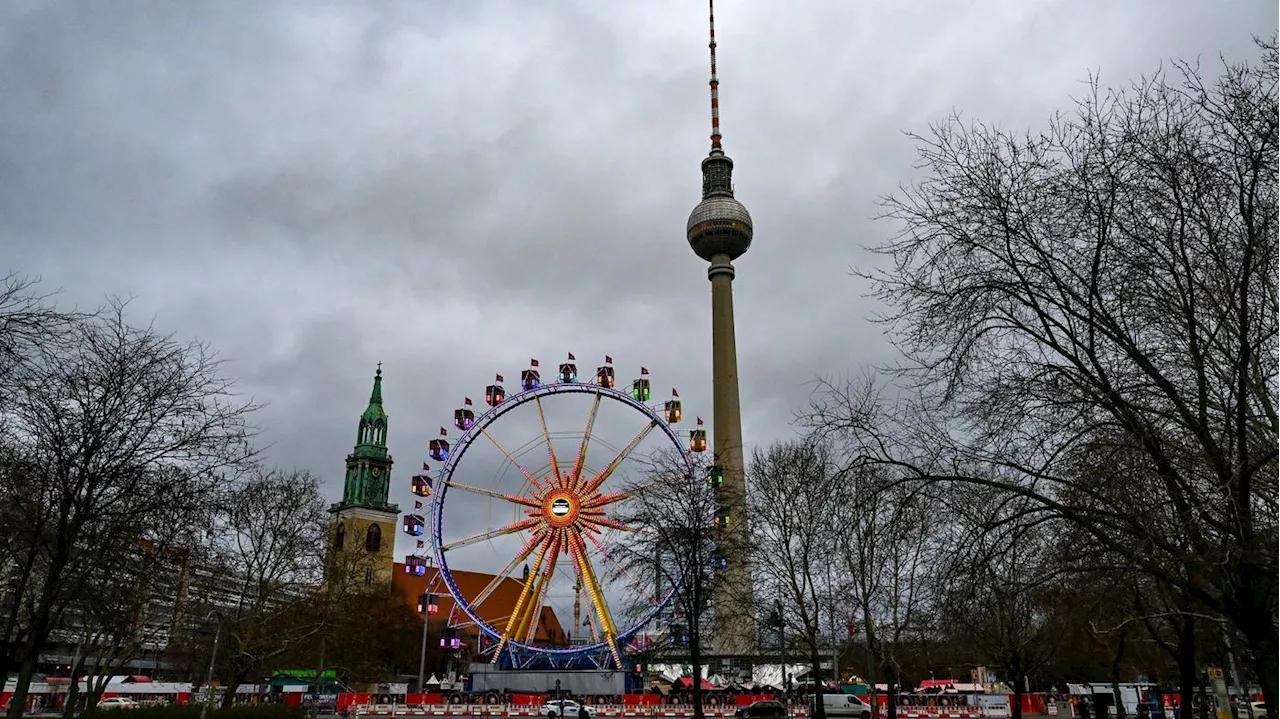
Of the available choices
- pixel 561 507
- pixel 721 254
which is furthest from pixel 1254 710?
pixel 721 254

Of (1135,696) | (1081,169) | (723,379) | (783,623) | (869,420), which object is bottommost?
(1135,696)

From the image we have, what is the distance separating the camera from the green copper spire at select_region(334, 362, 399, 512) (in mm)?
90375

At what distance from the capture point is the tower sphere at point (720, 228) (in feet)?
268

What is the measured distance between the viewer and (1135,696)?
42.2m

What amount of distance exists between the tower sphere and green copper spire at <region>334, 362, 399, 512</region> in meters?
38.2

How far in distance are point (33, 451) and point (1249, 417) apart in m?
16.9

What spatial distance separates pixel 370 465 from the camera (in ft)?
299

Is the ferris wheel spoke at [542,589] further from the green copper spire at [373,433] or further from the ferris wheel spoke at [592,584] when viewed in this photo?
the green copper spire at [373,433]

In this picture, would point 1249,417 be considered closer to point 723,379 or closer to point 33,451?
point 33,451

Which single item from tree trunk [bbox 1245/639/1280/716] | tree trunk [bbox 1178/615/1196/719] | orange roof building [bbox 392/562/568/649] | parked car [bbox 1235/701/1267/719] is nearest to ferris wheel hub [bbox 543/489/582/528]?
parked car [bbox 1235/701/1267/719]

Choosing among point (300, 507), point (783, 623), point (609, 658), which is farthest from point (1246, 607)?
point (609, 658)

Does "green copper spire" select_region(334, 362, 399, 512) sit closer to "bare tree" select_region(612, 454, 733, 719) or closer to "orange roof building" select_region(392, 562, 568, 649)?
"orange roof building" select_region(392, 562, 568, 649)

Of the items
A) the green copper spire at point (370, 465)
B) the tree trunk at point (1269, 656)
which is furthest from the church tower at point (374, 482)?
the tree trunk at point (1269, 656)

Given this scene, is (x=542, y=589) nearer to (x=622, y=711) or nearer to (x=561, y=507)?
(x=561, y=507)
